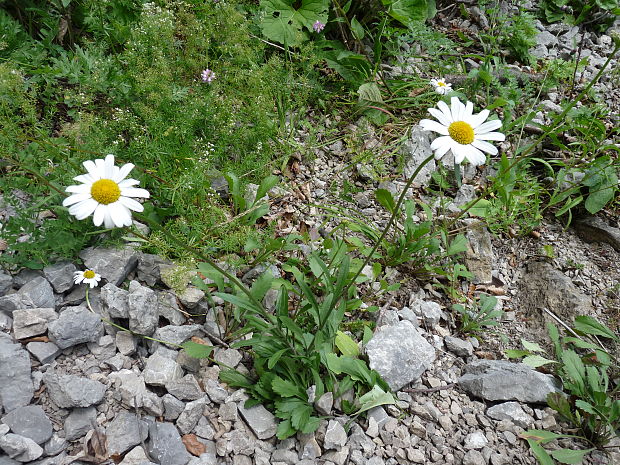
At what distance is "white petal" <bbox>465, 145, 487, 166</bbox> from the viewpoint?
158 cm

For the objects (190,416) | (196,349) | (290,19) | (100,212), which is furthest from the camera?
(290,19)

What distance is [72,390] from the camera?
187 centimetres

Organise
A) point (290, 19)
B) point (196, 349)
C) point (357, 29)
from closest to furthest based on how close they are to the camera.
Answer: point (196, 349) < point (290, 19) < point (357, 29)

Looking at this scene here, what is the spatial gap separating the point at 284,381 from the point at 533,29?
3642 mm

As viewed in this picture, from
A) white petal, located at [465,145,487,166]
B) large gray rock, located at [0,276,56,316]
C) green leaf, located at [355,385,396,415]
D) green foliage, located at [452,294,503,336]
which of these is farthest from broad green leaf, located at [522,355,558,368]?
large gray rock, located at [0,276,56,316]

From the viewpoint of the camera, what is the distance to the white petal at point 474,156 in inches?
62.1

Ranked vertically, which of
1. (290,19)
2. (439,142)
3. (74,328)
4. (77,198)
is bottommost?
(74,328)

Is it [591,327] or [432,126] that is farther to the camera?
[591,327]

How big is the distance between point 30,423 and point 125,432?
13.3 inches

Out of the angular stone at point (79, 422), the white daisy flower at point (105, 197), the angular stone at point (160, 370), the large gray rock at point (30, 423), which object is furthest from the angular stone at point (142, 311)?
the white daisy flower at point (105, 197)

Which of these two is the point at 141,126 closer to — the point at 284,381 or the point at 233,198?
the point at 233,198

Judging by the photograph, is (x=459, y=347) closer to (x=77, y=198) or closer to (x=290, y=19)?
(x=77, y=198)

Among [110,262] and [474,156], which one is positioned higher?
[474,156]

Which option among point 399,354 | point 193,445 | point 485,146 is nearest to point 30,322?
point 193,445
